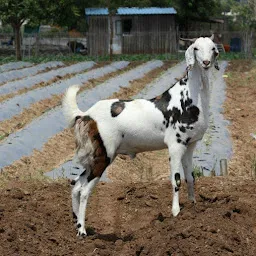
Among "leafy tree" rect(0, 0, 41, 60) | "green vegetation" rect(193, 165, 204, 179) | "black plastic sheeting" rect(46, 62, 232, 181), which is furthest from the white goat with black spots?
"leafy tree" rect(0, 0, 41, 60)

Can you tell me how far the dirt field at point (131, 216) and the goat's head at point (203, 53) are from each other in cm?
145

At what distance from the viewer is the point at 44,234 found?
6.88m

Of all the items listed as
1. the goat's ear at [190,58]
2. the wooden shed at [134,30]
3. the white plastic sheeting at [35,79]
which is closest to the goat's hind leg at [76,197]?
the goat's ear at [190,58]

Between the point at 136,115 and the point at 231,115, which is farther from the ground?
the point at 136,115

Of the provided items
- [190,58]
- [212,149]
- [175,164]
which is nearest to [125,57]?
[212,149]

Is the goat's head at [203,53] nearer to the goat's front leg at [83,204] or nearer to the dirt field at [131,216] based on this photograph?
the dirt field at [131,216]

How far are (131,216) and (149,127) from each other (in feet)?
4.30

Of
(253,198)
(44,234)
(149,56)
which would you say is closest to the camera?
(44,234)

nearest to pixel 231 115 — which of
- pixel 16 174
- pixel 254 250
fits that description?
pixel 16 174

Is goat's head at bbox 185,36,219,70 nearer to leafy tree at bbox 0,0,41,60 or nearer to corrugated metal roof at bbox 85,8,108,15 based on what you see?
leafy tree at bbox 0,0,41,60

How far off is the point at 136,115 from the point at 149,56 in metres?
33.4

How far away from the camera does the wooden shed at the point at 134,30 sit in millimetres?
43531

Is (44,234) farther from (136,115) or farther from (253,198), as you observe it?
(253,198)

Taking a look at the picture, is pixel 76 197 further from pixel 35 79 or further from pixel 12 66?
pixel 12 66
